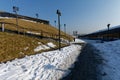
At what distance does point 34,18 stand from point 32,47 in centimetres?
6796

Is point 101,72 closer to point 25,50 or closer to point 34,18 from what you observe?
point 25,50

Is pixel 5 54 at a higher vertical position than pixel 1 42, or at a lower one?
lower

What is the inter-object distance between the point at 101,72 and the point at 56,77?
3.14 meters

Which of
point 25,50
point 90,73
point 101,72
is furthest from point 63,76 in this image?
point 25,50

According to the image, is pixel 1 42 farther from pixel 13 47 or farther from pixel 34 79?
pixel 34 79

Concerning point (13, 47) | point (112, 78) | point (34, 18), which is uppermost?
point (34, 18)

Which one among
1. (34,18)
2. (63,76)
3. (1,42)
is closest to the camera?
(63,76)

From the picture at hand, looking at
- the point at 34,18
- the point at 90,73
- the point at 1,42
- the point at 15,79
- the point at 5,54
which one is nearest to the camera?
the point at 15,79

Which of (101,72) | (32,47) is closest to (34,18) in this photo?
(32,47)

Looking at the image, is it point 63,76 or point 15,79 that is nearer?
point 15,79

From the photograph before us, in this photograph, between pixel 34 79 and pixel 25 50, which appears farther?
pixel 25 50

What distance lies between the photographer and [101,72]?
988 centimetres

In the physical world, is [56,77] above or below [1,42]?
below

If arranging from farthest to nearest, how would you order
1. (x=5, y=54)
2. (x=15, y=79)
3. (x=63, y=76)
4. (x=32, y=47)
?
(x=32, y=47) → (x=5, y=54) → (x=63, y=76) → (x=15, y=79)
